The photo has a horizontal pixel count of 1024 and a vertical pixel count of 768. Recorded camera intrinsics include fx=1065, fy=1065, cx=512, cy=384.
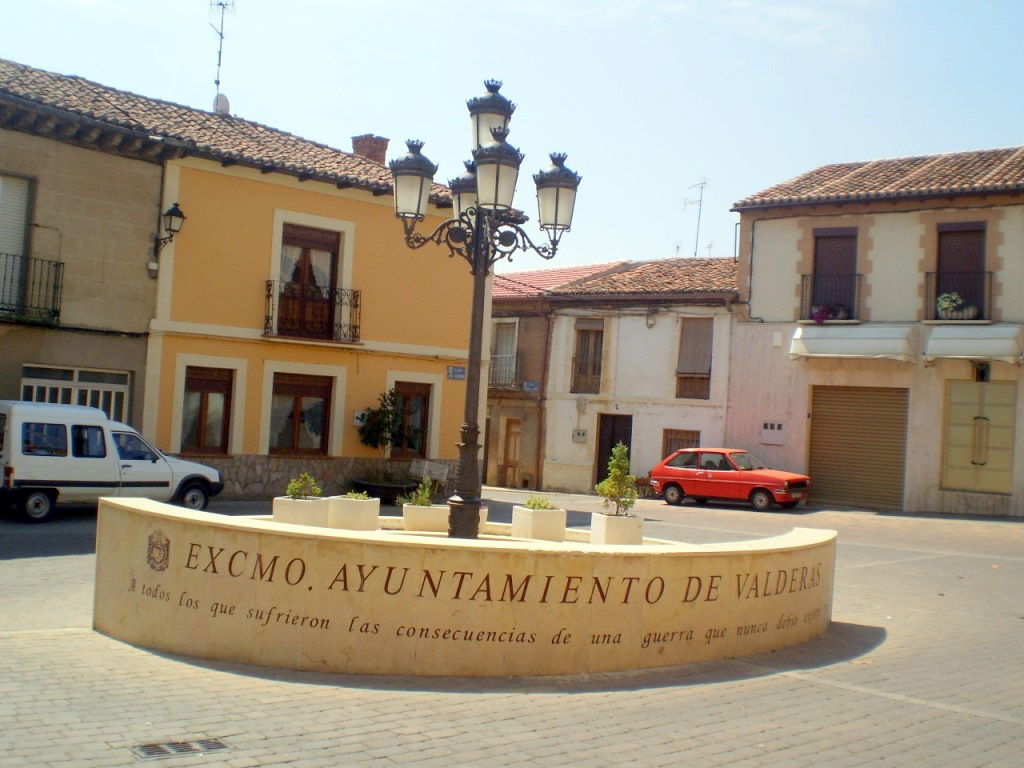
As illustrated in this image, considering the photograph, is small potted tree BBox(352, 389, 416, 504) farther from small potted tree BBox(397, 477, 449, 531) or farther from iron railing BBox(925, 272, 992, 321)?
iron railing BBox(925, 272, 992, 321)

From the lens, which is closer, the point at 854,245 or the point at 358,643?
the point at 358,643

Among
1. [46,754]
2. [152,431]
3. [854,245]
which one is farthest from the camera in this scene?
[854,245]

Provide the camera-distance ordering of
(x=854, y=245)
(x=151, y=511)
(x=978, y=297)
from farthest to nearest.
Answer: (x=854, y=245) < (x=978, y=297) < (x=151, y=511)

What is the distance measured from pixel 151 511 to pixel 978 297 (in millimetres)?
20854

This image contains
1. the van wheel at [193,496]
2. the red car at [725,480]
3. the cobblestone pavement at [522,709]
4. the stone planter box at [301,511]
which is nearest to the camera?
the cobblestone pavement at [522,709]

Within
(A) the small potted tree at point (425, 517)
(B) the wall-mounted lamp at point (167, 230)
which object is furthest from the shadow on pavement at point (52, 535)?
(B) the wall-mounted lamp at point (167, 230)

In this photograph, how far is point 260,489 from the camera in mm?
20734

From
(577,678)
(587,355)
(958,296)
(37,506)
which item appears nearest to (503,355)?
(587,355)

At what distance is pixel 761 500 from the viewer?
79.9 ft

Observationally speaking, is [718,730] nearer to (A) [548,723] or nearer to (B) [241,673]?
(A) [548,723]

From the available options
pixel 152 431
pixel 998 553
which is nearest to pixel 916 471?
pixel 998 553

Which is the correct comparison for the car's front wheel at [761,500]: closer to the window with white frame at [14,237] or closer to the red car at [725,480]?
the red car at [725,480]

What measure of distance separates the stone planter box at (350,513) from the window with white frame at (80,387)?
9024mm

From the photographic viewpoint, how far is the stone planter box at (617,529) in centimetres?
1041
